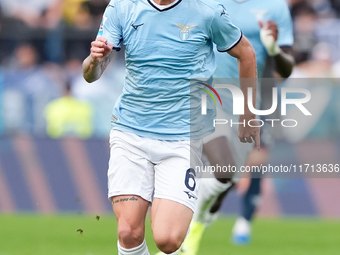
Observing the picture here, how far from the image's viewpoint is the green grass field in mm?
7902

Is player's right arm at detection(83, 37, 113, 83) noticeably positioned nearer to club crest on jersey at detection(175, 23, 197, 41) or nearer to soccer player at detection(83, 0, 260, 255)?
soccer player at detection(83, 0, 260, 255)

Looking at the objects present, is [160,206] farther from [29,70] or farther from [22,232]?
[29,70]

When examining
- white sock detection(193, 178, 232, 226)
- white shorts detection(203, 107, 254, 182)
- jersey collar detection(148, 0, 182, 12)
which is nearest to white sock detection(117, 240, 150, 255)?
jersey collar detection(148, 0, 182, 12)

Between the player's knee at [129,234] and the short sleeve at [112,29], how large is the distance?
4.31 ft

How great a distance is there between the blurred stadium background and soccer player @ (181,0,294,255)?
1.79 meters

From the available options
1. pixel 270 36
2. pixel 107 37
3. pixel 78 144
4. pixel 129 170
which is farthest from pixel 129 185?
pixel 78 144

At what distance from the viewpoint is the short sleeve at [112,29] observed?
5.32 meters

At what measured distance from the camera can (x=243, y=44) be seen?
5445 mm

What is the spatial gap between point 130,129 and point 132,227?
2.48 feet

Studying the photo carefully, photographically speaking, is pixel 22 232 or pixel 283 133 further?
pixel 283 133

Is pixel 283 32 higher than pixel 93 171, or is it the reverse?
pixel 283 32

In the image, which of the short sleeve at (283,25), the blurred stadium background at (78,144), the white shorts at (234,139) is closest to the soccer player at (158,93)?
the white shorts at (234,139)

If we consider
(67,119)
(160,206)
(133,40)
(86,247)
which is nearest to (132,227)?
(160,206)

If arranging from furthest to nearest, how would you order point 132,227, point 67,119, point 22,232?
point 67,119
point 22,232
point 132,227
